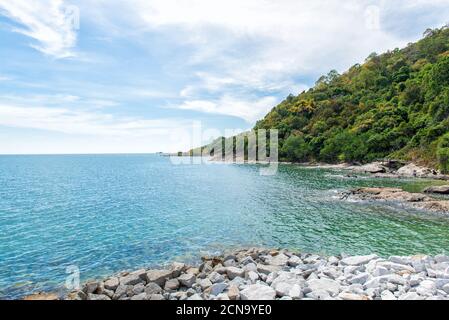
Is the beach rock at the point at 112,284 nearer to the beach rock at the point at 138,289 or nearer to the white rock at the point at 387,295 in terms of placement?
the beach rock at the point at 138,289

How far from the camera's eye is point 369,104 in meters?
110

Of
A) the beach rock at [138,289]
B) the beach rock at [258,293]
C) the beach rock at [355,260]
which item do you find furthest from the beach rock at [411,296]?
the beach rock at [138,289]

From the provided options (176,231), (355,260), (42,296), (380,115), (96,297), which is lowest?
(42,296)

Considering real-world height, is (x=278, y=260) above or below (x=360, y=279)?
below

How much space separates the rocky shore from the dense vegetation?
53.3 metres

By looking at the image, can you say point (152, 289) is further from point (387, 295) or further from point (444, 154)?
point (444, 154)

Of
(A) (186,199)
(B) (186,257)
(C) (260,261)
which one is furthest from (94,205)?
(C) (260,261)

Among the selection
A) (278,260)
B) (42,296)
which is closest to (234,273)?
(278,260)

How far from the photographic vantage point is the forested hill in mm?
72250

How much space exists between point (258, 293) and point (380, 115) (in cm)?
9756

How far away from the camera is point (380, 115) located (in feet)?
307

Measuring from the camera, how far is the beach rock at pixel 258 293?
11083mm

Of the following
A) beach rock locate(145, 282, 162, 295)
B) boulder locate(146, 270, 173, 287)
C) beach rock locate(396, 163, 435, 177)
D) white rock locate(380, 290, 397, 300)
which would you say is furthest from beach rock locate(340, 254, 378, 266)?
beach rock locate(396, 163, 435, 177)
